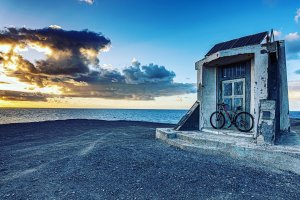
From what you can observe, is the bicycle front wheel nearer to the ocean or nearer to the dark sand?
the dark sand

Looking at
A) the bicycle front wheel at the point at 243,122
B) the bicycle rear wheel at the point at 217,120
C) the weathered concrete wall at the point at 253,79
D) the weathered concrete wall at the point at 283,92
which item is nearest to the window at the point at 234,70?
the weathered concrete wall at the point at 253,79

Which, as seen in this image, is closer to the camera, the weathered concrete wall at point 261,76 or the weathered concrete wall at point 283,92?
the weathered concrete wall at point 261,76

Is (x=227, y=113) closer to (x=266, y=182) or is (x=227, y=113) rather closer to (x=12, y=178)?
(x=266, y=182)

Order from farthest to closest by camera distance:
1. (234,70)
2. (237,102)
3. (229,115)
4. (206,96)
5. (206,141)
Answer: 1. (206,96)
2. (234,70)
3. (229,115)
4. (237,102)
5. (206,141)

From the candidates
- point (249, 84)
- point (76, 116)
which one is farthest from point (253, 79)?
point (76, 116)

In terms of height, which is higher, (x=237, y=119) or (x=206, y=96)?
(x=206, y=96)

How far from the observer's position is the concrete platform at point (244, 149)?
19.5ft

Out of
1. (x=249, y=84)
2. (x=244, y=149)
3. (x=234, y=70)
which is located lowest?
(x=244, y=149)

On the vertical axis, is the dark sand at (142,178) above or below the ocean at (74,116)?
above

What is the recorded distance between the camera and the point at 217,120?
34.8 feet

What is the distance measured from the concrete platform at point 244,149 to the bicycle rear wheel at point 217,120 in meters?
1.07

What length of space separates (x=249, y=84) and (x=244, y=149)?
13.1 ft

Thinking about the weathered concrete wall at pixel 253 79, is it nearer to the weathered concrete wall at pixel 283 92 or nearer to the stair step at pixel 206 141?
the weathered concrete wall at pixel 283 92

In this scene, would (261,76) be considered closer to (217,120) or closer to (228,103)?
(228,103)
